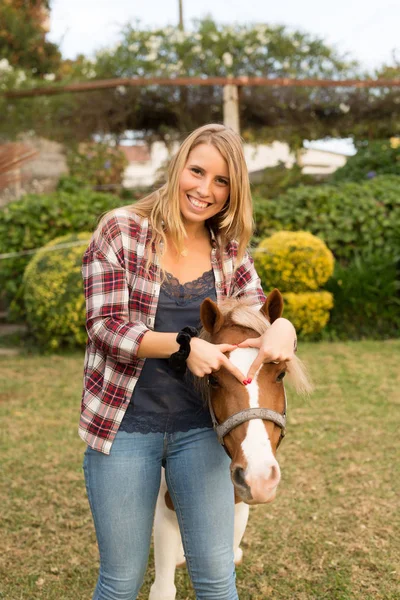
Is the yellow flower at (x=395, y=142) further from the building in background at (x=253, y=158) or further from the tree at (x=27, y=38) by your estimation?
the tree at (x=27, y=38)

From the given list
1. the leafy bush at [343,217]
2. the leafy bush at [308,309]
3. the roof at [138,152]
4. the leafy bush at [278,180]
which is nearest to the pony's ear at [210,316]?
the leafy bush at [308,309]

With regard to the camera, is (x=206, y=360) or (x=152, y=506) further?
(x=152, y=506)

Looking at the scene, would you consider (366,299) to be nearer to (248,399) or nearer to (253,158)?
(253,158)

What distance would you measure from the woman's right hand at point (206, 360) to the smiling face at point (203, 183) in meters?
0.51

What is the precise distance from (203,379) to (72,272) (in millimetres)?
5244

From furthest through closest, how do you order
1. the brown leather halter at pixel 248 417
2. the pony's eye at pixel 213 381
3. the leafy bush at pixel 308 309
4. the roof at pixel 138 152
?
1. the roof at pixel 138 152
2. the leafy bush at pixel 308 309
3. the pony's eye at pixel 213 381
4. the brown leather halter at pixel 248 417

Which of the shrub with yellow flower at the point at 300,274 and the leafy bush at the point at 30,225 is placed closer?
the shrub with yellow flower at the point at 300,274

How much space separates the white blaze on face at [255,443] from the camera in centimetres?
151

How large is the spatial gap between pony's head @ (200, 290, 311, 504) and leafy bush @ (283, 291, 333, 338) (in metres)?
5.39

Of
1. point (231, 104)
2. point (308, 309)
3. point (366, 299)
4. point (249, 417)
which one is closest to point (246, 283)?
point (249, 417)

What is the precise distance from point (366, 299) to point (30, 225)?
4319mm

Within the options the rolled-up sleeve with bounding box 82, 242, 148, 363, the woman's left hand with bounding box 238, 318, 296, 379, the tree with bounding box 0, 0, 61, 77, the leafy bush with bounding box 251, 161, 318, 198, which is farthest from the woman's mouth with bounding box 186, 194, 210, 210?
the tree with bounding box 0, 0, 61, 77

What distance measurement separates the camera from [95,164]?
1002 centimetres

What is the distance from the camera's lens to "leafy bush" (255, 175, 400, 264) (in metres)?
8.00
